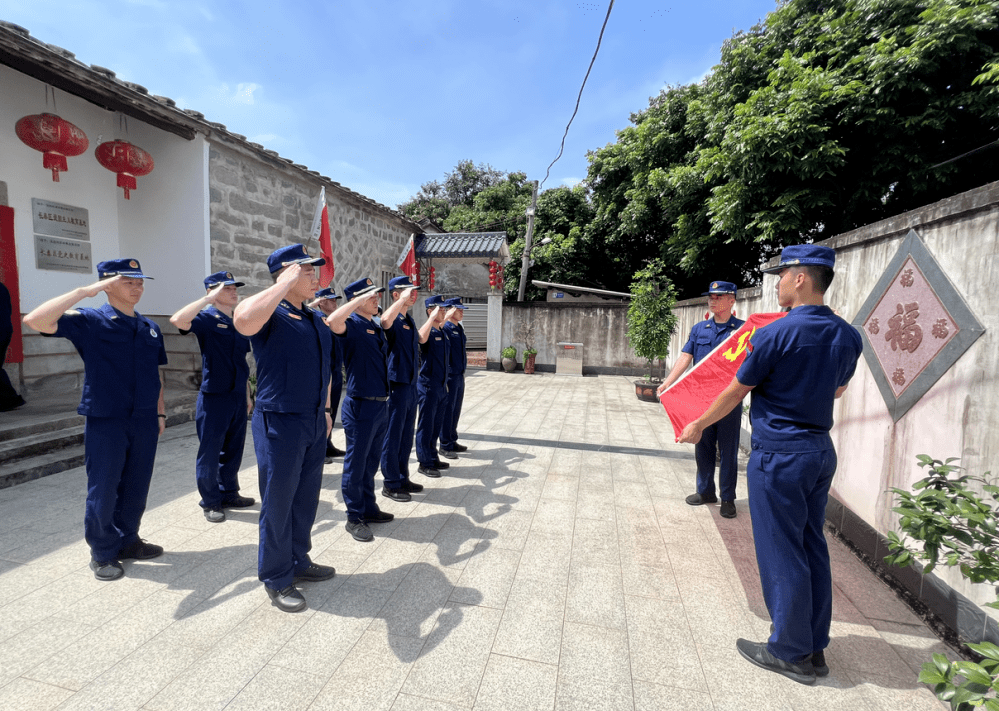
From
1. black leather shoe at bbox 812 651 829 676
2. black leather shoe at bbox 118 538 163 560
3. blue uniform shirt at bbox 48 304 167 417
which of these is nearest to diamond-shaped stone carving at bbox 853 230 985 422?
black leather shoe at bbox 812 651 829 676

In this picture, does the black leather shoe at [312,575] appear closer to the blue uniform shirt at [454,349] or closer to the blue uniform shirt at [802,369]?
the blue uniform shirt at [802,369]

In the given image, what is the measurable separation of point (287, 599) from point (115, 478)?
141 centimetres

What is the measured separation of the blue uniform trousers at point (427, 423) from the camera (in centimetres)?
517

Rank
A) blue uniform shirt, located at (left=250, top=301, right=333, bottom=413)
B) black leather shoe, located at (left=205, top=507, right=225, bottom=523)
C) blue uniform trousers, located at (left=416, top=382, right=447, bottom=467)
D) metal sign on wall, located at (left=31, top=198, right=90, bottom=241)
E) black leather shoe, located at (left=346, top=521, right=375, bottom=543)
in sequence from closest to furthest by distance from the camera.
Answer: blue uniform shirt, located at (left=250, top=301, right=333, bottom=413), black leather shoe, located at (left=346, top=521, right=375, bottom=543), black leather shoe, located at (left=205, top=507, right=225, bottom=523), blue uniform trousers, located at (left=416, top=382, right=447, bottom=467), metal sign on wall, located at (left=31, top=198, right=90, bottom=241)

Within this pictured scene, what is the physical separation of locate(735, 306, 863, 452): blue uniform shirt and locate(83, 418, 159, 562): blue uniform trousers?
147 inches

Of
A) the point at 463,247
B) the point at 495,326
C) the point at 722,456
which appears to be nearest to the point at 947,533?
the point at 722,456

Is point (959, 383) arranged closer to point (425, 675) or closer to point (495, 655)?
point (495, 655)

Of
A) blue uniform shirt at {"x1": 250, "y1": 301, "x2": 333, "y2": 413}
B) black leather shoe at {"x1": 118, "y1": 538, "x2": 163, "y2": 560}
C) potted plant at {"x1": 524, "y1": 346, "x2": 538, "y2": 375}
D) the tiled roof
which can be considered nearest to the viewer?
→ blue uniform shirt at {"x1": 250, "y1": 301, "x2": 333, "y2": 413}

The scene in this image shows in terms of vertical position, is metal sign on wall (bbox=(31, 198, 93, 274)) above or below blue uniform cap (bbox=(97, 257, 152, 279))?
above

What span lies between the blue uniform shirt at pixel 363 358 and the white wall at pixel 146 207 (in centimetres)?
457

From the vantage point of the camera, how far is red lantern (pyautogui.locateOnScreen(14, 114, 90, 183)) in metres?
4.87

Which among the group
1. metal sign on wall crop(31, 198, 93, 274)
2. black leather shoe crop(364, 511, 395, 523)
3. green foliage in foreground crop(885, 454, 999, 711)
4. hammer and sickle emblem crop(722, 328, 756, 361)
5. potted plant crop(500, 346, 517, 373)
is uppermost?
metal sign on wall crop(31, 198, 93, 274)

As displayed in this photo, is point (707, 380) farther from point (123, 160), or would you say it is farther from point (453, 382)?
point (123, 160)

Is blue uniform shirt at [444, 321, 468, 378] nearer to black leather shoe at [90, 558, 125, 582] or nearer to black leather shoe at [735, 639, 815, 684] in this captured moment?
black leather shoe at [90, 558, 125, 582]
